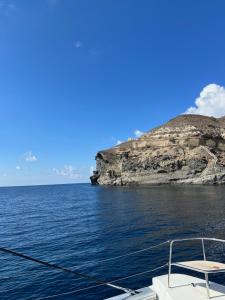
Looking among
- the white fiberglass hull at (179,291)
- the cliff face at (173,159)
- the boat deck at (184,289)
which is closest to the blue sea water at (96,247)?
the white fiberglass hull at (179,291)

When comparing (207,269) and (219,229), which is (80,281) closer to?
(207,269)

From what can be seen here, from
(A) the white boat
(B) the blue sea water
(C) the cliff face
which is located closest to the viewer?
(A) the white boat

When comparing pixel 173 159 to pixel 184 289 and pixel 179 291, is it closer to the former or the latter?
pixel 184 289

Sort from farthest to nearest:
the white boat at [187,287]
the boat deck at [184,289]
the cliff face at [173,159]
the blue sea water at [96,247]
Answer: the cliff face at [173,159] < the blue sea water at [96,247] < the boat deck at [184,289] < the white boat at [187,287]

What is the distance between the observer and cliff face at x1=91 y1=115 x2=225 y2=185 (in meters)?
116

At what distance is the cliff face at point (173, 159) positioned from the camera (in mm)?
116000

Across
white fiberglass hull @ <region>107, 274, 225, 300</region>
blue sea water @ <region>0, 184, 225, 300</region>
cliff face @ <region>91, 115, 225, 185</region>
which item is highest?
cliff face @ <region>91, 115, 225, 185</region>

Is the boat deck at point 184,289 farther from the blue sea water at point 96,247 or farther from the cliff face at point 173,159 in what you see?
the cliff face at point 173,159

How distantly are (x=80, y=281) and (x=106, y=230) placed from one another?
18716mm

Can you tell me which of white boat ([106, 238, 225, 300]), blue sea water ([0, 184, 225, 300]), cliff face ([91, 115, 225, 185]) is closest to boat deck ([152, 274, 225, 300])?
white boat ([106, 238, 225, 300])

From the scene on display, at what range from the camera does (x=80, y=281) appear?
2033cm

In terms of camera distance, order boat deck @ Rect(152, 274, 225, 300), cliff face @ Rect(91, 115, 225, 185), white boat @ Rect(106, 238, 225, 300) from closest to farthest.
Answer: white boat @ Rect(106, 238, 225, 300), boat deck @ Rect(152, 274, 225, 300), cliff face @ Rect(91, 115, 225, 185)

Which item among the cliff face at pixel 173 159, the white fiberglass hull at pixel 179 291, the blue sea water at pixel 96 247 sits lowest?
the blue sea water at pixel 96 247

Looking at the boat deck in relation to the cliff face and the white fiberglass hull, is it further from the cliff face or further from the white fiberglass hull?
the cliff face
